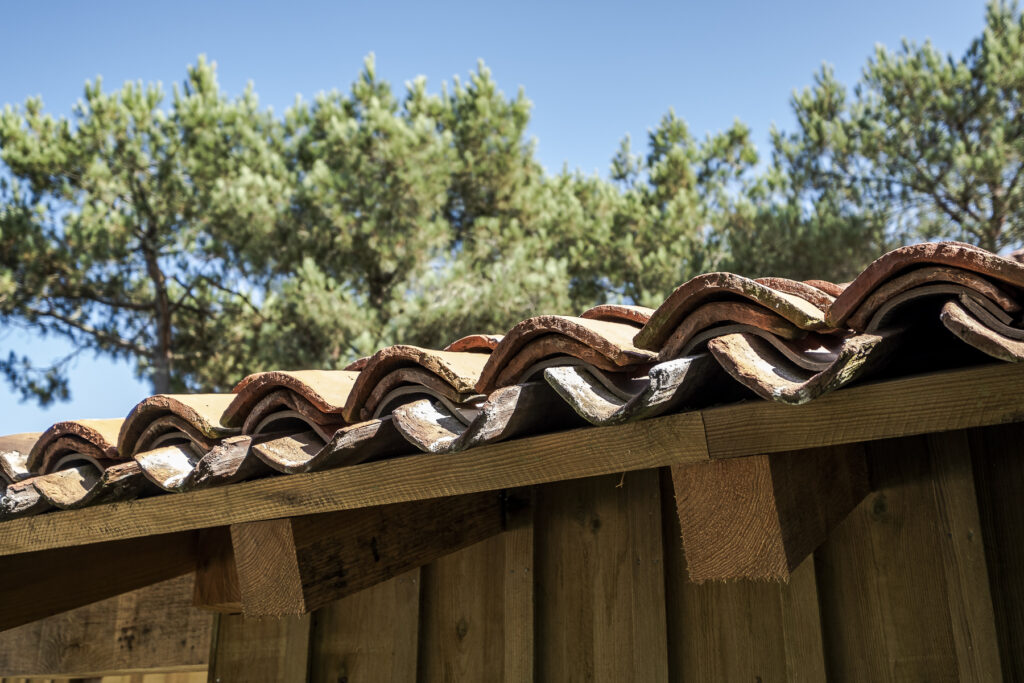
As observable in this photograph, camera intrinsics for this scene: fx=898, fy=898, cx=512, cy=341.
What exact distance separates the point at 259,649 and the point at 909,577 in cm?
164

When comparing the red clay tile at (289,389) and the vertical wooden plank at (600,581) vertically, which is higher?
the red clay tile at (289,389)

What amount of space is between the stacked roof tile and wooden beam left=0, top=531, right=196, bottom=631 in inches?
11.1

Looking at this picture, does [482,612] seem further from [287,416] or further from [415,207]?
[415,207]

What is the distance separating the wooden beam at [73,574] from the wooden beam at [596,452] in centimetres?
35

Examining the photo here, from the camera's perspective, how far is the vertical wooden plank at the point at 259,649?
2.32 m

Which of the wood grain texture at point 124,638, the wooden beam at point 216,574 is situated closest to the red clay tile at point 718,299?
the wooden beam at point 216,574

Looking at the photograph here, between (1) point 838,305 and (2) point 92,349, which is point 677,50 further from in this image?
(1) point 838,305

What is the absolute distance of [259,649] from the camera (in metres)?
2.39

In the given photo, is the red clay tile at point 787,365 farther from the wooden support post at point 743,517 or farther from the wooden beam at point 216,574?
the wooden beam at point 216,574

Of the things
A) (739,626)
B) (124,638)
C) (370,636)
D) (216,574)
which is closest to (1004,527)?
(739,626)

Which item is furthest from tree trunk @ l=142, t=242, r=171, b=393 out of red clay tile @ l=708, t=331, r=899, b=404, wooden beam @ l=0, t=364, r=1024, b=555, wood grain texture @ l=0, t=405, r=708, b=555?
red clay tile @ l=708, t=331, r=899, b=404

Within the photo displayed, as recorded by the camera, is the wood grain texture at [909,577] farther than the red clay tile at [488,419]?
Yes

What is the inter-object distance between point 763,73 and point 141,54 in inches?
369

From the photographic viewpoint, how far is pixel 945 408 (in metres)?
1.06
